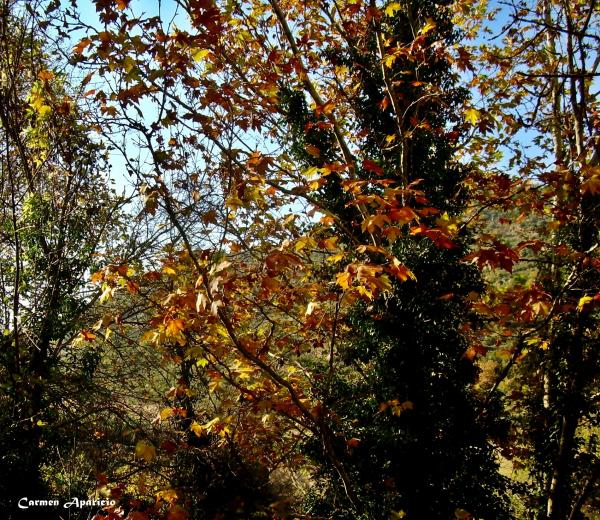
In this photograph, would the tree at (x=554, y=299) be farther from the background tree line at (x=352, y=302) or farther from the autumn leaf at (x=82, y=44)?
the autumn leaf at (x=82, y=44)

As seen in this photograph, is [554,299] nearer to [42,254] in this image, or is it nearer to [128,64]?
[128,64]

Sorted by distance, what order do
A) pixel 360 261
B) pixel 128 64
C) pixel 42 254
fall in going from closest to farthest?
pixel 128 64 < pixel 360 261 < pixel 42 254

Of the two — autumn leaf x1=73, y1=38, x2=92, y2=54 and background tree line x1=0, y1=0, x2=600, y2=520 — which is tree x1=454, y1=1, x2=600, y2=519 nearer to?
background tree line x1=0, y1=0, x2=600, y2=520

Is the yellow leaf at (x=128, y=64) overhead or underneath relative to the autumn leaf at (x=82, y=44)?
underneath

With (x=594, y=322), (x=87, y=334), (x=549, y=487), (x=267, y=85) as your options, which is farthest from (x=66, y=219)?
(x=549, y=487)

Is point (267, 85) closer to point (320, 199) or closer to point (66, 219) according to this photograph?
point (320, 199)

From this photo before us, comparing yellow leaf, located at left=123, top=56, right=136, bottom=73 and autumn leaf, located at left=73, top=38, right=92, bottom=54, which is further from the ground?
autumn leaf, located at left=73, top=38, right=92, bottom=54

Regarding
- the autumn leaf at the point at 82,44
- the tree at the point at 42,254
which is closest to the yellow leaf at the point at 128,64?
the autumn leaf at the point at 82,44

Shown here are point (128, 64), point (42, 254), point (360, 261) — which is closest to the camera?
point (128, 64)

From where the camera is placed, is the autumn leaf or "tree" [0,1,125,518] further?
"tree" [0,1,125,518]

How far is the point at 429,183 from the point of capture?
598 centimetres

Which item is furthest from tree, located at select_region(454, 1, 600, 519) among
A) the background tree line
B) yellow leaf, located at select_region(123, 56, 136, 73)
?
yellow leaf, located at select_region(123, 56, 136, 73)

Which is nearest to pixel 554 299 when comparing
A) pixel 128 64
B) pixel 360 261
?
pixel 360 261

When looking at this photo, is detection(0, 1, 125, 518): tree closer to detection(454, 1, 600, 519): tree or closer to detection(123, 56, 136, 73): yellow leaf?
detection(123, 56, 136, 73): yellow leaf
